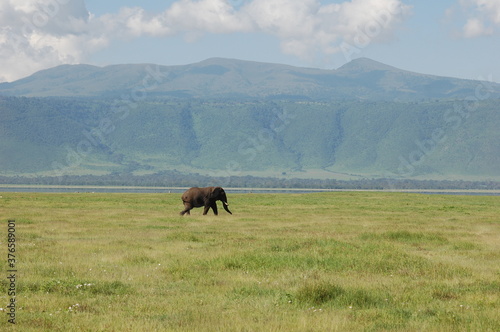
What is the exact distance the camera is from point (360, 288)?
16281 millimetres

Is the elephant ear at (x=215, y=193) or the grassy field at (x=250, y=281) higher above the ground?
the elephant ear at (x=215, y=193)

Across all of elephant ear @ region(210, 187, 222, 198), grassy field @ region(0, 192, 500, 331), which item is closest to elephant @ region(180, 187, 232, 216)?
elephant ear @ region(210, 187, 222, 198)

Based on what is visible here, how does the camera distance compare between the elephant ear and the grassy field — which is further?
the elephant ear

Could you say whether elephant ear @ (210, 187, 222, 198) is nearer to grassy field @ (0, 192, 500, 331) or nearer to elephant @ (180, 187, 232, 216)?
elephant @ (180, 187, 232, 216)

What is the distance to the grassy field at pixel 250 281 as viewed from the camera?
13000 millimetres

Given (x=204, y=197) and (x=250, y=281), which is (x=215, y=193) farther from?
(x=250, y=281)

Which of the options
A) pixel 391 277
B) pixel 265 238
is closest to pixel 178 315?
pixel 391 277

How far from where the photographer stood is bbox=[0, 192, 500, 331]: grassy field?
1300 cm

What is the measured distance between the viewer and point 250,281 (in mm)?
17719

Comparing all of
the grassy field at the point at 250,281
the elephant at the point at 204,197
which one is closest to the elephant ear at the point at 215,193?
the elephant at the point at 204,197

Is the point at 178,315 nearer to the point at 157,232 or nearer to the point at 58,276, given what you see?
the point at 58,276

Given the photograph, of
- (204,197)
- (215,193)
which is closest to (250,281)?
(215,193)

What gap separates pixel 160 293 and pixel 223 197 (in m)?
30.2

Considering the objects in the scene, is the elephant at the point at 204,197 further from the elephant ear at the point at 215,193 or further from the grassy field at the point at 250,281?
the grassy field at the point at 250,281
